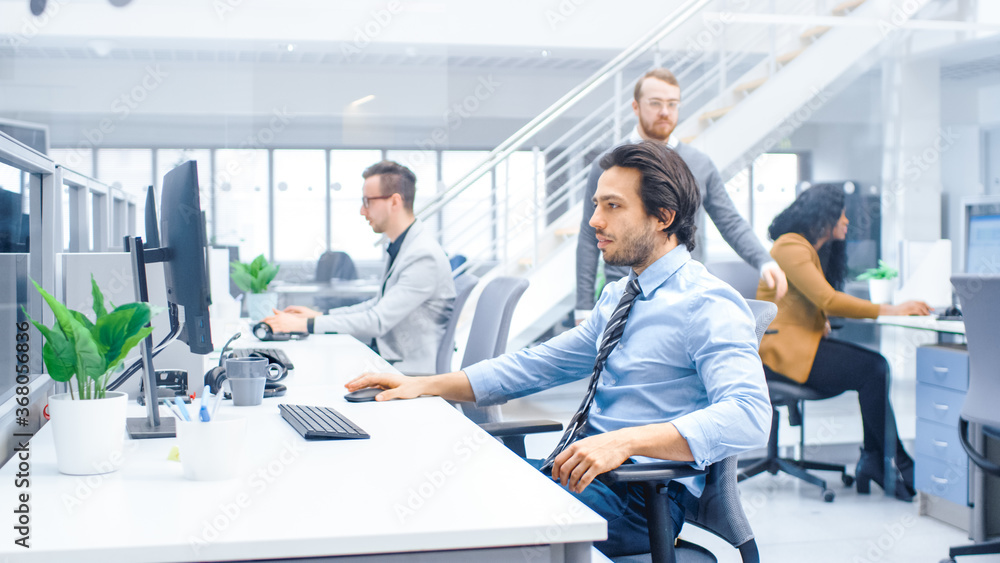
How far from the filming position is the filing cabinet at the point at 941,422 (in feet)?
9.20

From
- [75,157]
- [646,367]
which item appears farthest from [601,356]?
[75,157]

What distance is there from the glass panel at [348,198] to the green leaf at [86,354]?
462cm

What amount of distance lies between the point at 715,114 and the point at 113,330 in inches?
171

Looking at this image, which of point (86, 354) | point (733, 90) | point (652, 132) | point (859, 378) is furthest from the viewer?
point (733, 90)

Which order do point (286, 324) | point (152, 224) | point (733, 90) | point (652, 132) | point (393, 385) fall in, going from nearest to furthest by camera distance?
1. point (152, 224)
2. point (393, 385)
3. point (286, 324)
4. point (652, 132)
5. point (733, 90)

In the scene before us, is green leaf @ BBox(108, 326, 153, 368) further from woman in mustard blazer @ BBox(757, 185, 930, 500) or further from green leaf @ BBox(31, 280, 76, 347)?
woman in mustard blazer @ BBox(757, 185, 930, 500)

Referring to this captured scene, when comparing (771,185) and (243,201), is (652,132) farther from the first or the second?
(243,201)

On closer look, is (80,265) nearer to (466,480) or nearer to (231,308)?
(466,480)

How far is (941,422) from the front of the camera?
289cm

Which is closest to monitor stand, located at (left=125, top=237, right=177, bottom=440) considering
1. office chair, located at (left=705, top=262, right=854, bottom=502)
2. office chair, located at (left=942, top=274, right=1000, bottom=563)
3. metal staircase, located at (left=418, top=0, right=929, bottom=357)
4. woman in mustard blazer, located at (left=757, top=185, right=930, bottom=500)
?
office chair, located at (left=942, top=274, right=1000, bottom=563)

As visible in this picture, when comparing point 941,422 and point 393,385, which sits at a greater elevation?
point 393,385

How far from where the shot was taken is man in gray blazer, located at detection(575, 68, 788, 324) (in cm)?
267

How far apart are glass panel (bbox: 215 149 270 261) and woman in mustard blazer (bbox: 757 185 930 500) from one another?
3460mm

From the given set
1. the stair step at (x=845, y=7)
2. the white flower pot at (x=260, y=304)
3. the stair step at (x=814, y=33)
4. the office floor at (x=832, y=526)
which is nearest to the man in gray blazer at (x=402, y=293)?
the white flower pot at (x=260, y=304)
